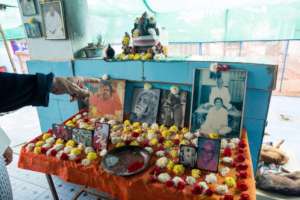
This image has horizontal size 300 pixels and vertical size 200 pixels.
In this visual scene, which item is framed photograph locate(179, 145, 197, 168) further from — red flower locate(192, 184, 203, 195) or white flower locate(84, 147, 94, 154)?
white flower locate(84, 147, 94, 154)

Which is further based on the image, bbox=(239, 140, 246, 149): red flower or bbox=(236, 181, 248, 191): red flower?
bbox=(239, 140, 246, 149): red flower

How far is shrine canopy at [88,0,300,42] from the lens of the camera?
129 inches

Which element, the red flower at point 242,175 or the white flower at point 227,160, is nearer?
the red flower at point 242,175

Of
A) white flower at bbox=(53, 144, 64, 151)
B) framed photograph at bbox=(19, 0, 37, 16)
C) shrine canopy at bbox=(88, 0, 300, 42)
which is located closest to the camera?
white flower at bbox=(53, 144, 64, 151)

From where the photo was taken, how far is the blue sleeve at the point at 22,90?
2.64 ft

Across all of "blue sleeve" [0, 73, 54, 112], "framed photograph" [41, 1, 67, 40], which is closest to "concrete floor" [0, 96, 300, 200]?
"blue sleeve" [0, 73, 54, 112]

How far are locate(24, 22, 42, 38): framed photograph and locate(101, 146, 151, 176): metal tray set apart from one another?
138 centimetres

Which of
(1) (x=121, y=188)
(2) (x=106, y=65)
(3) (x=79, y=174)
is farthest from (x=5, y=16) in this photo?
(1) (x=121, y=188)

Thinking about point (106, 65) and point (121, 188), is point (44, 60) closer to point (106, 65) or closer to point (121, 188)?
point (106, 65)

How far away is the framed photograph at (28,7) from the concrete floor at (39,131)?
1.49 meters

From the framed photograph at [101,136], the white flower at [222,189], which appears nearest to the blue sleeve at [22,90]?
the framed photograph at [101,136]

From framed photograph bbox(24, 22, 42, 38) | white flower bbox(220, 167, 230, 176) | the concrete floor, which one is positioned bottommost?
the concrete floor

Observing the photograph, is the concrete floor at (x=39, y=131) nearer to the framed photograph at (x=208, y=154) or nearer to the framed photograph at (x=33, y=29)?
the framed photograph at (x=208, y=154)

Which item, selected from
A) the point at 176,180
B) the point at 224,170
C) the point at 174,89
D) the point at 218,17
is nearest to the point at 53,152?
the point at 176,180
